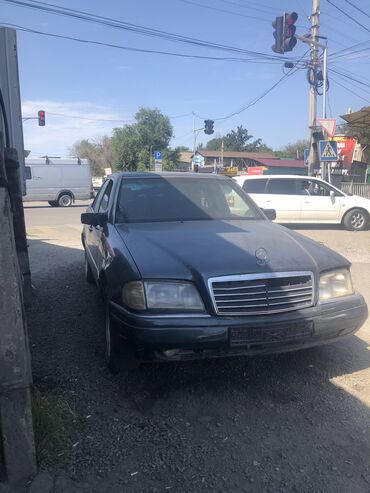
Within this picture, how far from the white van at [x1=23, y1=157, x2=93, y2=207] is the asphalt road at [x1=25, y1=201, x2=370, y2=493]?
19524 mm

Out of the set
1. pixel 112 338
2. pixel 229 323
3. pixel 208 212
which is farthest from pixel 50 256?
pixel 229 323

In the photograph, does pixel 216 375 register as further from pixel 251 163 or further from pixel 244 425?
pixel 251 163

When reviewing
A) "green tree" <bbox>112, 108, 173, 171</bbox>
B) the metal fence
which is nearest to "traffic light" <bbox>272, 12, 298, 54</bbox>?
the metal fence

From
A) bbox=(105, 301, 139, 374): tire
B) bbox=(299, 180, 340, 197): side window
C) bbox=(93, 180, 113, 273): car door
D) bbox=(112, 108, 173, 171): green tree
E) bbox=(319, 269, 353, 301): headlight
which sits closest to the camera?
bbox=(105, 301, 139, 374): tire

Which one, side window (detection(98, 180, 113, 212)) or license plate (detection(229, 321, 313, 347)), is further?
side window (detection(98, 180, 113, 212))

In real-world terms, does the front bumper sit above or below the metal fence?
below

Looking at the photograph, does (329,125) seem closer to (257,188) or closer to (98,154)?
(257,188)

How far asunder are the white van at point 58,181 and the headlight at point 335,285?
20.9 m

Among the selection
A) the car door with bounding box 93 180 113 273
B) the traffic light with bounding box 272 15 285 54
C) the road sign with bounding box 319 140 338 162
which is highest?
the traffic light with bounding box 272 15 285 54

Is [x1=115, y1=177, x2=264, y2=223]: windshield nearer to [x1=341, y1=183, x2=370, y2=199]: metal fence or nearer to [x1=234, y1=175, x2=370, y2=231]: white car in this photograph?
[x1=234, y1=175, x2=370, y2=231]: white car

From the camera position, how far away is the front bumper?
2.81 metres

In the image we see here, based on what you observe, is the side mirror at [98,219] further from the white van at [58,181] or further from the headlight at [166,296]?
the white van at [58,181]

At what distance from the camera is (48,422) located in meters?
2.57

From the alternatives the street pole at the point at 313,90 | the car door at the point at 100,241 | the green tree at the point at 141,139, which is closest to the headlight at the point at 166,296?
the car door at the point at 100,241
